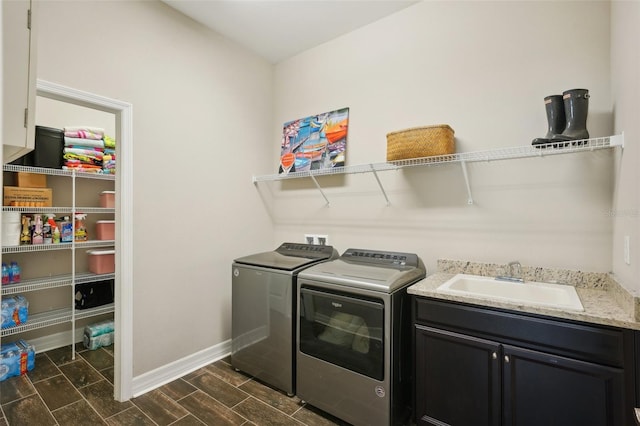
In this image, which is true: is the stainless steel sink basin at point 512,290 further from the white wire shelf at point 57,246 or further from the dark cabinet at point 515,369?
the white wire shelf at point 57,246

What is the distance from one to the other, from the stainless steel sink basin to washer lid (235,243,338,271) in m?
1.00

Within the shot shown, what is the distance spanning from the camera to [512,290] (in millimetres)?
1883

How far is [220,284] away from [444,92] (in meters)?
2.32

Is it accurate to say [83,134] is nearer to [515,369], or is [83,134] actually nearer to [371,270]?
[371,270]

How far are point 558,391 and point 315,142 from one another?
231 centimetres

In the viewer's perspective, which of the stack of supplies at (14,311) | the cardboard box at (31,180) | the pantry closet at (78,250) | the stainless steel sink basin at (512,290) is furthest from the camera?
the cardboard box at (31,180)

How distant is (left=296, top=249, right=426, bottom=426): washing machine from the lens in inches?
70.8

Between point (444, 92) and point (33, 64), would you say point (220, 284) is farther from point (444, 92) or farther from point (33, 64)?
point (444, 92)

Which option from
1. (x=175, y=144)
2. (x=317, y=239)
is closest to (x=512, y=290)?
(x=317, y=239)

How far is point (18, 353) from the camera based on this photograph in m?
2.51

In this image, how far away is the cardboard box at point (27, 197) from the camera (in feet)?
8.51

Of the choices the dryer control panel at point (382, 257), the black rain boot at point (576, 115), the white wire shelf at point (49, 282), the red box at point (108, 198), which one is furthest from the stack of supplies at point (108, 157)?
the black rain boot at point (576, 115)

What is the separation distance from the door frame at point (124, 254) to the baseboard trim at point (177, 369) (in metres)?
0.07

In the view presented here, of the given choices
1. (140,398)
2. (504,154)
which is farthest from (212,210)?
(504,154)
